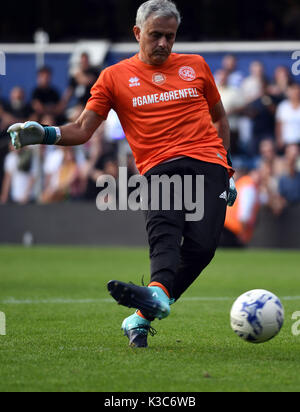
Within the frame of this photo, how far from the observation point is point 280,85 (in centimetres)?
1723

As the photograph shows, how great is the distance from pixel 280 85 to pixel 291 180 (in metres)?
1.90

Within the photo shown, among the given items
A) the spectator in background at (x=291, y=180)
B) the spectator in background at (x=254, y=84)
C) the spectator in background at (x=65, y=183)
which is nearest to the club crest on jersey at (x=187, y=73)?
the spectator in background at (x=291, y=180)

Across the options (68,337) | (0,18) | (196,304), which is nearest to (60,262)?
(196,304)

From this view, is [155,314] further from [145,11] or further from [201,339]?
[145,11]

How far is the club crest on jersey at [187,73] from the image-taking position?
634 centimetres

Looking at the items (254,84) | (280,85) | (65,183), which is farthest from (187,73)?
(65,183)

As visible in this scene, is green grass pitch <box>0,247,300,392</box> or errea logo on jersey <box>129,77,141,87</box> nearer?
green grass pitch <box>0,247,300,392</box>

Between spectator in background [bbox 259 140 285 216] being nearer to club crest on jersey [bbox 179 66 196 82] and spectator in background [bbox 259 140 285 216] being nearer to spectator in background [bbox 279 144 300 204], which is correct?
spectator in background [bbox 279 144 300 204]

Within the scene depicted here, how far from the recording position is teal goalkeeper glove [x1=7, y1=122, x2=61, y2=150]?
5730 millimetres

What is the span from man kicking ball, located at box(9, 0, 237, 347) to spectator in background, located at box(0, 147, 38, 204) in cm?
1172

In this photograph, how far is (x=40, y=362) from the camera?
5598 millimetres

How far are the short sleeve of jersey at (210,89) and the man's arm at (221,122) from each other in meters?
0.08

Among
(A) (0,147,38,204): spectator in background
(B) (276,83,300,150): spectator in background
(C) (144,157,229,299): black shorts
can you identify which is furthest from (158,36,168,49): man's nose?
(A) (0,147,38,204): spectator in background

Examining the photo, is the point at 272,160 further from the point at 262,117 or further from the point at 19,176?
the point at 19,176
